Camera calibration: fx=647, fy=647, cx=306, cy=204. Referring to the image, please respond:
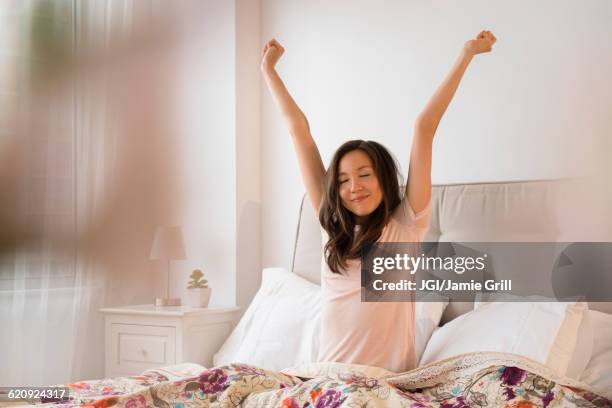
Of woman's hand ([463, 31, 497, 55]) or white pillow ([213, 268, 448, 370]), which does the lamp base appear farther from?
woman's hand ([463, 31, 497, 55])

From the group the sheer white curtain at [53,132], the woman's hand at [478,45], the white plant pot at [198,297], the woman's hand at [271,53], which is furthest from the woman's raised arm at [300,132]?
the white plant pot at [198,297]

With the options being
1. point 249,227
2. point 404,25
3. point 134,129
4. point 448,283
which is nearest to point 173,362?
point 249,227

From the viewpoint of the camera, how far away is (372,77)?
2.24 m

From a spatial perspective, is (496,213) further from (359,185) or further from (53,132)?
(53,132)

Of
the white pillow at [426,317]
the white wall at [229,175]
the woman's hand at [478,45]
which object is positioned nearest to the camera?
the woman's hand at [478,45]

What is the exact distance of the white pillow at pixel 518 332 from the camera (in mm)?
1333

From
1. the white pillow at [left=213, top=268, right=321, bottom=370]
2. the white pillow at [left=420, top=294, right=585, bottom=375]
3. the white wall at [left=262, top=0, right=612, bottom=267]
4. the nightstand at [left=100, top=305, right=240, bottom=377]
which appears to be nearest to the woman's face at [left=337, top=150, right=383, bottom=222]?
the white pillow at [left=420, top=294, right=585, bottom=375]

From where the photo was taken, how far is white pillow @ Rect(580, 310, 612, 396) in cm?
130

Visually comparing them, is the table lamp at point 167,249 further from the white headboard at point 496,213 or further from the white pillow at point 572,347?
the white pillow at point 572,347

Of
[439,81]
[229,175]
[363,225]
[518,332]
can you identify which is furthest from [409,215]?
[229,175]

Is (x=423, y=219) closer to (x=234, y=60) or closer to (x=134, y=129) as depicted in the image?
(x=134, y=129)

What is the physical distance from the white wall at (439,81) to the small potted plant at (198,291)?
0.32 metres

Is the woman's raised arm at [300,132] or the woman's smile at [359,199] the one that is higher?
the woman's raised arm at [300,132]

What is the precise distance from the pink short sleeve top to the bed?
6 cm
